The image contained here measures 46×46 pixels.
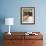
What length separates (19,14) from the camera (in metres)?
4.61

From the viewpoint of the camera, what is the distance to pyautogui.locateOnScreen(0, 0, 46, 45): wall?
4586mm

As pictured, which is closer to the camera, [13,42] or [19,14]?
[13,42]

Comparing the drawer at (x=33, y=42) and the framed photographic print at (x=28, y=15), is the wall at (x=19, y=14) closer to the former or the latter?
the framed photographic print at (x=28, y=15)

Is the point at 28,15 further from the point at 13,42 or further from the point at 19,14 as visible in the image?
the point at 13,42

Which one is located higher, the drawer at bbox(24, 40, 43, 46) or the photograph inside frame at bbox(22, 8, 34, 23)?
the photograph inside frame at bbox(22, 8, 34, 23)

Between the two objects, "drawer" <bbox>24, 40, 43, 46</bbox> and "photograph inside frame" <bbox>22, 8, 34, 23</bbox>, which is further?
"photograph inside frame" <bbox>22, 8, 34, 23</bbox>

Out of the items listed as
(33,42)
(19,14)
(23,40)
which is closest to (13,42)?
(23,40)

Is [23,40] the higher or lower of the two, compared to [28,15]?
lower

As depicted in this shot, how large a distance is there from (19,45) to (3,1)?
1563 millimetres

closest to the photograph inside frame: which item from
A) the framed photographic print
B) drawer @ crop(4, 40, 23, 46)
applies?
the framed photographic print

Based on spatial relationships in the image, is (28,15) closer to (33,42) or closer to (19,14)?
(19,14)

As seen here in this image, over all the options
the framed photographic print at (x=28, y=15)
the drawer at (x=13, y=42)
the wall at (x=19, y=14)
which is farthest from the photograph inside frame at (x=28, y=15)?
the drawer at (x=13, y=42)

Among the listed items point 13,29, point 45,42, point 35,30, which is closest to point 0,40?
point 13,29

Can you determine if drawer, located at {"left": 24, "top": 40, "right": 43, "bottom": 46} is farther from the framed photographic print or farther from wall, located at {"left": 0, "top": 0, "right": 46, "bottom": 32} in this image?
the framed photographic print
